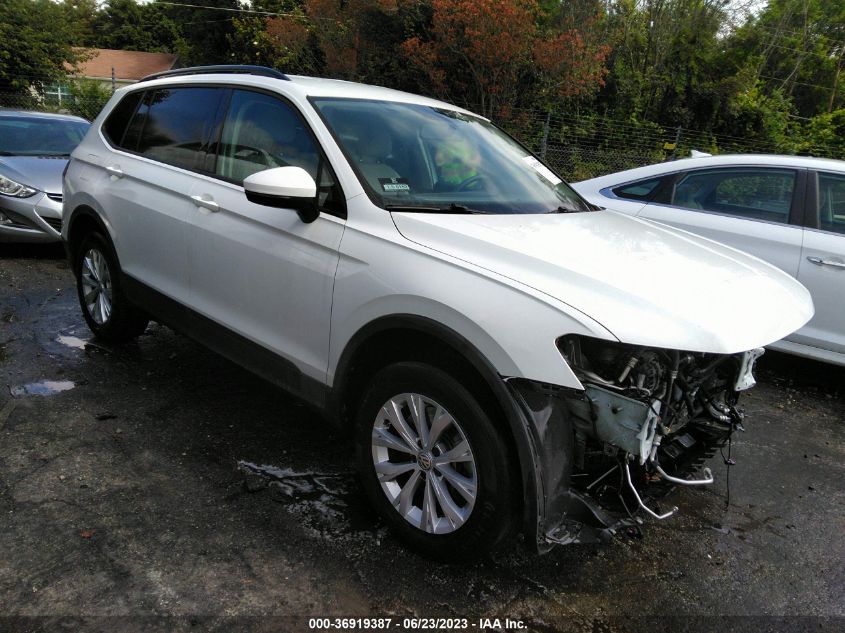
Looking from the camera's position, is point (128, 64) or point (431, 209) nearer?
point (431, 209)

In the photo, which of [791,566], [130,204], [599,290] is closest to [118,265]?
[130,204]

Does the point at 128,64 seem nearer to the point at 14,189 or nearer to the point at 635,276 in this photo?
the point at 14,189

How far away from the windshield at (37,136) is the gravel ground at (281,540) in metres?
4.93

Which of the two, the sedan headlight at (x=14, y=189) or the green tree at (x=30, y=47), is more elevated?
the green tree at (x=30, y=47)

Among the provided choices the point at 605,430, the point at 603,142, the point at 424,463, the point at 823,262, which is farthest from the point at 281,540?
the point at 603,142

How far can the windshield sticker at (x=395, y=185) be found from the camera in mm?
2967

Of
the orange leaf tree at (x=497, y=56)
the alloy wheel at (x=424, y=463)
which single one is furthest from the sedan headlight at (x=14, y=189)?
the orange leaf tree at (x=497, y=56)

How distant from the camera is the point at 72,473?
126 inches

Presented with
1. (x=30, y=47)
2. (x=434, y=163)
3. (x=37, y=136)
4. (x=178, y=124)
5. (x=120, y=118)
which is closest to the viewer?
(x=434, y=163)

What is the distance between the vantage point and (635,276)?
2439mm

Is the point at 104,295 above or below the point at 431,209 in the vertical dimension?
below

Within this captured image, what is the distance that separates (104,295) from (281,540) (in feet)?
8.93

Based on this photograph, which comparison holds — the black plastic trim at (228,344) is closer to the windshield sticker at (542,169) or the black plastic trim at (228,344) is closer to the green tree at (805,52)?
the windshield sticker at (542,169)

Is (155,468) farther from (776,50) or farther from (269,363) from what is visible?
(776,50)
